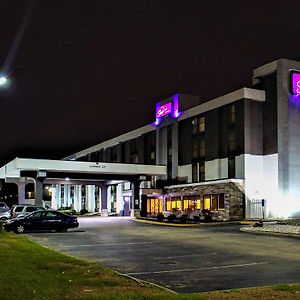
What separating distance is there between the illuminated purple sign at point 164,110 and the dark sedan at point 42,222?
3040 centimetres

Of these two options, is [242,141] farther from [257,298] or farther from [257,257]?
[257,298]

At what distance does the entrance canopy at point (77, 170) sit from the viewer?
162ft

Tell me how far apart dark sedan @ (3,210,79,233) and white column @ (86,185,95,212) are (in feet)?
165

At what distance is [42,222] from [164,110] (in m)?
33.0

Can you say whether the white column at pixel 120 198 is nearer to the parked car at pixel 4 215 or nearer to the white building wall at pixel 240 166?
the white building wall at pixel 240 166

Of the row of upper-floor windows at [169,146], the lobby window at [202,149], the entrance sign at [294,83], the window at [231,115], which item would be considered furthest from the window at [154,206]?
the entrance sign at [294,83]

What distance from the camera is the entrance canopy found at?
4938cm

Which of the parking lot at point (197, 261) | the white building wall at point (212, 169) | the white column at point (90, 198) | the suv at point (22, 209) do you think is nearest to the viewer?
the parking lot at point (197, 261)

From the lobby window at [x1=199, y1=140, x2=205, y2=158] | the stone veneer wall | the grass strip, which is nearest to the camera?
the grass strip

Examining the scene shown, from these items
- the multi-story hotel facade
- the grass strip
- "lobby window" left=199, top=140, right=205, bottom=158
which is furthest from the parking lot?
"lobby window" left=199, top=140, right=205, bottom=158

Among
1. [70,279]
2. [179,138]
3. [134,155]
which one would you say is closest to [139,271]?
[70,279]

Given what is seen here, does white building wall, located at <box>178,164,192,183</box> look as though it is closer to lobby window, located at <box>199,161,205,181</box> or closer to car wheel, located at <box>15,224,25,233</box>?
lobby window, located at <box>199,161,205,181</box>

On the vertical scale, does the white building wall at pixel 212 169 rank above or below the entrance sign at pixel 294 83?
below

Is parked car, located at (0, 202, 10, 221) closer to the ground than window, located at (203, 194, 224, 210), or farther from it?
closer to the ground
